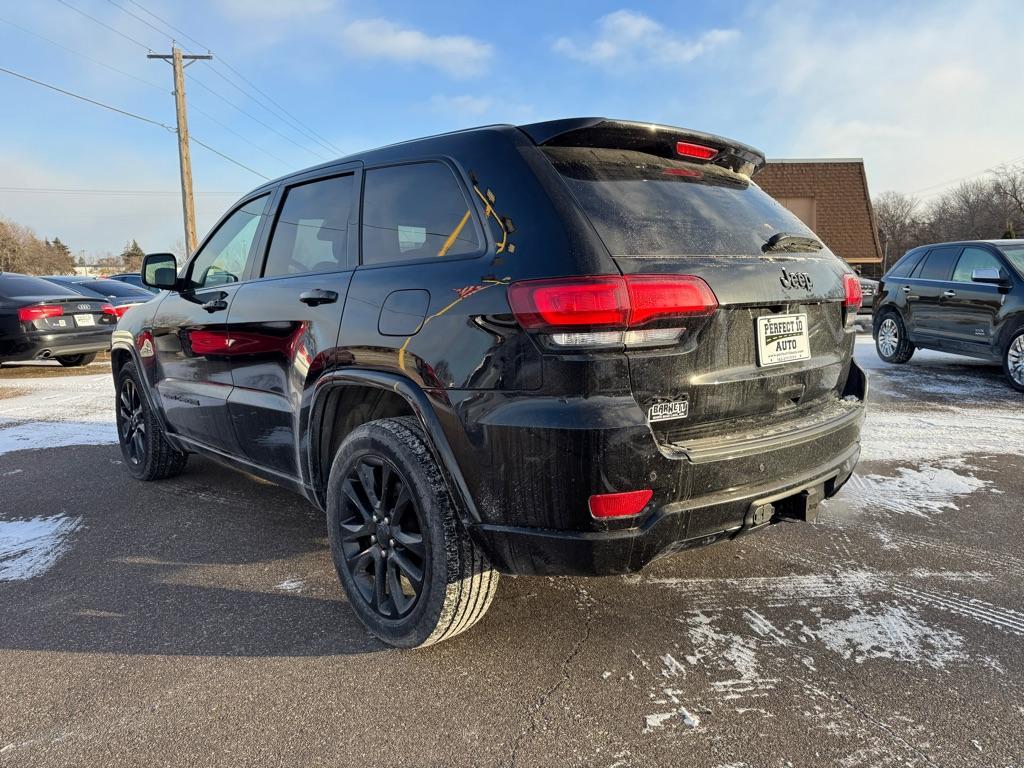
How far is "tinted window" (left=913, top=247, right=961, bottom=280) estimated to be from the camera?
847cm

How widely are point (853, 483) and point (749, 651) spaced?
2283 millimetres

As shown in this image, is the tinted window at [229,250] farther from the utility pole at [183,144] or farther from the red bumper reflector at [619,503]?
the utility pole at [183,144]

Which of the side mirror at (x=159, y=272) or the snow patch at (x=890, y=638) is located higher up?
the side mirror at (x=159, y=272)

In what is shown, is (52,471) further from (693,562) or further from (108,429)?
(693,562)

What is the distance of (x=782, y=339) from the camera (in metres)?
2.44

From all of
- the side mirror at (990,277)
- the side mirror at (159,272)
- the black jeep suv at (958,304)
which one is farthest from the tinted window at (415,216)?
the side mirror at (990,277)

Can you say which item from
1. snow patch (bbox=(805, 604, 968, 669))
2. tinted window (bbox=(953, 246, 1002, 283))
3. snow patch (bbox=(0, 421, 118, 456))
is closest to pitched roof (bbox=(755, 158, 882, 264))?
tinted window (bbox=(953, 246, 1002, 283))

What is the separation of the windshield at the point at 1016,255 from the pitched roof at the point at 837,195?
65.8ft

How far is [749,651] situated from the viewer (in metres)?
2.43

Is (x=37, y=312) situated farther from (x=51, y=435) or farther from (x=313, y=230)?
(x=313, y=230)

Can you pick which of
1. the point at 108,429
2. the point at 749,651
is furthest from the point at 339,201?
the point at 108,429

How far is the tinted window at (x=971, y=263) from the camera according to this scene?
7862 mm

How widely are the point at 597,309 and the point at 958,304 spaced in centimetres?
793

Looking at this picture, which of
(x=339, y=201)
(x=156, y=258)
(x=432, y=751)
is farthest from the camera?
(x=156, y=258)
